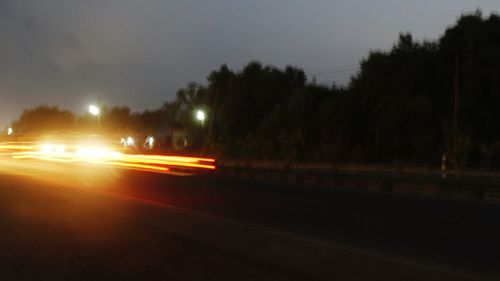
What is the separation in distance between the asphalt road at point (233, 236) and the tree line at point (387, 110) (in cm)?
2680

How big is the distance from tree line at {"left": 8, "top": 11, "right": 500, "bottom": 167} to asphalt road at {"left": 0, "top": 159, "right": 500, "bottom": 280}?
87.9ft

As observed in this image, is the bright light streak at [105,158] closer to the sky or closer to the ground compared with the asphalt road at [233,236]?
closer to the sky

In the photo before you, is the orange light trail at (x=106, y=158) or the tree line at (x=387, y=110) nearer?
the orange light trail at (x=106, y=158)

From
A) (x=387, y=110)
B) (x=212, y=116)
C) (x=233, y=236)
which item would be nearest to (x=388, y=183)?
(x=233, y=236)

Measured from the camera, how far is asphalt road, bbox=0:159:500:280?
9.46m

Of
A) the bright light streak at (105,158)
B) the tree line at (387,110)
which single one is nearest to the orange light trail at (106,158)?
the bright light streak at (105,158)

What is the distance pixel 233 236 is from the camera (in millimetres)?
13070

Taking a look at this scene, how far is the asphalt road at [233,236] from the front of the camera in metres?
9.46

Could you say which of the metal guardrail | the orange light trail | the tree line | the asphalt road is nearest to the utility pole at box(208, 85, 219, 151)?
the tree line

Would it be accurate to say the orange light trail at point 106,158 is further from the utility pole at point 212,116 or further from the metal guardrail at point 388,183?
the utility pole at point 212,116

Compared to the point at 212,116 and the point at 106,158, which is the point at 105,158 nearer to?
the point at 106,158

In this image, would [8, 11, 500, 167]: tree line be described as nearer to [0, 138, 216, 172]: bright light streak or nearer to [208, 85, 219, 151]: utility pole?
[208, 85, 219, 151]: utility pole

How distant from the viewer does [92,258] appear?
10.0m

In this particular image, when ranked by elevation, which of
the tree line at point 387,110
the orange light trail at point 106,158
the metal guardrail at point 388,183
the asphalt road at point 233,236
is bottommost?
the asphalt road at point 233,236
